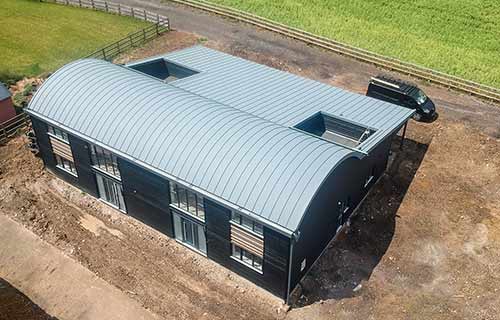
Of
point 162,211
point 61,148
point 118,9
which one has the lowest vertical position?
point 162,211

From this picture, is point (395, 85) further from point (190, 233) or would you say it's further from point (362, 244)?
point (190, 233)

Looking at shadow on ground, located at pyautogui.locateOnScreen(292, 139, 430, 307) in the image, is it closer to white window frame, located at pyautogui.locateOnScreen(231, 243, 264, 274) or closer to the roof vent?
white window frame, located at pyautogui.locateOnScreen(231, 243, 264, 274)

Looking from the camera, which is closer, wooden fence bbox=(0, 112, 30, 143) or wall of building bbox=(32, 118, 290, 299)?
wall of building bbox=(32, 118, 290, 299)

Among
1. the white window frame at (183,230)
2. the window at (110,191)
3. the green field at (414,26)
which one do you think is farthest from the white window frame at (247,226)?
the green field at (414,26)

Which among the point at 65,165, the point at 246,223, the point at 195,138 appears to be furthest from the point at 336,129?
the point at 65,165

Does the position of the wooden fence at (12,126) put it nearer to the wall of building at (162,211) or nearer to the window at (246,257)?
the wall of building at (162,211)

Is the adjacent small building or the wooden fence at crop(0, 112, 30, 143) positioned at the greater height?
the adjacent small building

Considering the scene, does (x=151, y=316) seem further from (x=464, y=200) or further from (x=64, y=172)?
(x=464, y=200)

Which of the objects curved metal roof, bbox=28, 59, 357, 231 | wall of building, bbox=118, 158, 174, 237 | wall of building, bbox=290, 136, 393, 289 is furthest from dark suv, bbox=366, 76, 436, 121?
wall of building, bbox=118, 158, 174, 237
